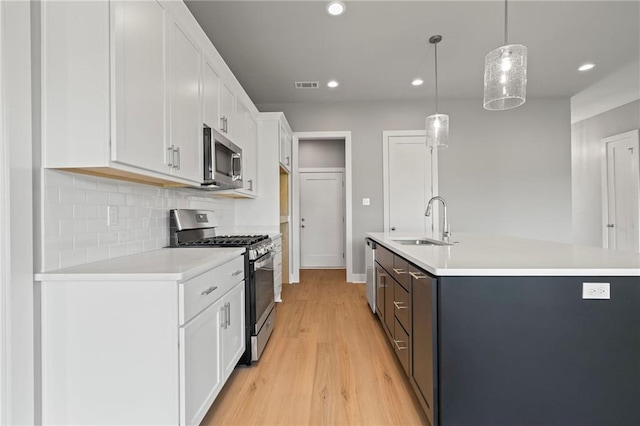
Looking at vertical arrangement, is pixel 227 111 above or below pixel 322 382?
above

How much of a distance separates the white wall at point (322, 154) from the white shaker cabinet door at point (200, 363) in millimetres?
4928

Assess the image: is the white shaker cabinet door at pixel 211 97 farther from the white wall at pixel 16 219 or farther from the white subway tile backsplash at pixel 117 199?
the white wall at pixel 16 219

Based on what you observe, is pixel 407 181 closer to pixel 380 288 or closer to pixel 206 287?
pixel 380 288

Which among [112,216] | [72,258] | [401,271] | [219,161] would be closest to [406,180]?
[401,271]

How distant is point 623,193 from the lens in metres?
5.06

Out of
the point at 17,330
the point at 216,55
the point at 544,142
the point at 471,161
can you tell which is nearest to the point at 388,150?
the point at 471,161

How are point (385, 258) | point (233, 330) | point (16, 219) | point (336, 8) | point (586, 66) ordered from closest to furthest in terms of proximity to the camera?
point (16, 219) → point (233, 330) → point (385, 258) → point (336, 8) → point (586, 66)

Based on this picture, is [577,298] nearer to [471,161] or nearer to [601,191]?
[471,161]

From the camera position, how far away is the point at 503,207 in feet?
16.1

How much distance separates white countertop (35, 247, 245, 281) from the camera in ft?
4.11

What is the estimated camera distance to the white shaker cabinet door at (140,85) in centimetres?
133

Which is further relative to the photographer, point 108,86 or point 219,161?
point 219,161

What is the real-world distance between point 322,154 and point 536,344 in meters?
5.41

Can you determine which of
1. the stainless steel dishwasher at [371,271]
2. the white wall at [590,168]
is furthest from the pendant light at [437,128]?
the white wall at [590,168]
